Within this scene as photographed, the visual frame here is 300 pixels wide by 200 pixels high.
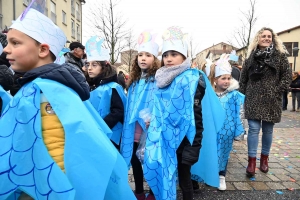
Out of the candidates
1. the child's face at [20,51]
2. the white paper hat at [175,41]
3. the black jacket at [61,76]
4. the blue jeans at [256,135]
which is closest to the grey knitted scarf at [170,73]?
the white paper hat at [175,41]

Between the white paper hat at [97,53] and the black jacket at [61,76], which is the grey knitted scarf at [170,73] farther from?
the black jacket at [61,76]

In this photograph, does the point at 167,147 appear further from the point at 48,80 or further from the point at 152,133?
the point at 48,80

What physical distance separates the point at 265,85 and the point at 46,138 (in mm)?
3095

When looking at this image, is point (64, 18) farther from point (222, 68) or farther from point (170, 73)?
point (170, 73)

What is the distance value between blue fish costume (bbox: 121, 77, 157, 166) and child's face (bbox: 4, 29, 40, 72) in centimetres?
145

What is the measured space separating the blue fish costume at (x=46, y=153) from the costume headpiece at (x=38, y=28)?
0.85 ft

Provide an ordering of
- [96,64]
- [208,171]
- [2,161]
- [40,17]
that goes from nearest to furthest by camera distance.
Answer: [2,161] → [40,17] → [208,171] → [96,64]

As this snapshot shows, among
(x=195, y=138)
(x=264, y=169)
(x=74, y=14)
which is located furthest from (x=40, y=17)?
(x=74, y=14)

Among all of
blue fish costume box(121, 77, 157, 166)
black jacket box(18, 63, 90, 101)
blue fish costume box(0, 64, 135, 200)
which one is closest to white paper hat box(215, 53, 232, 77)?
blue fish costume box(121, 77, 157, 166)

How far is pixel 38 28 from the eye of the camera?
149 centimetres

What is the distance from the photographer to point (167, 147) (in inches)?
90.8

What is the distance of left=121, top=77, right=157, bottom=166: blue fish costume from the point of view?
2.77 metres

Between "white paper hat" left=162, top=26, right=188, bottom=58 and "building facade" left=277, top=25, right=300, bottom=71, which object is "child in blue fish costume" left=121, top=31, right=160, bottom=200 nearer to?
"white paper hat" left=162, top=26, right=188, bottom=58

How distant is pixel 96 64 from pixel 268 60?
2.30 m
